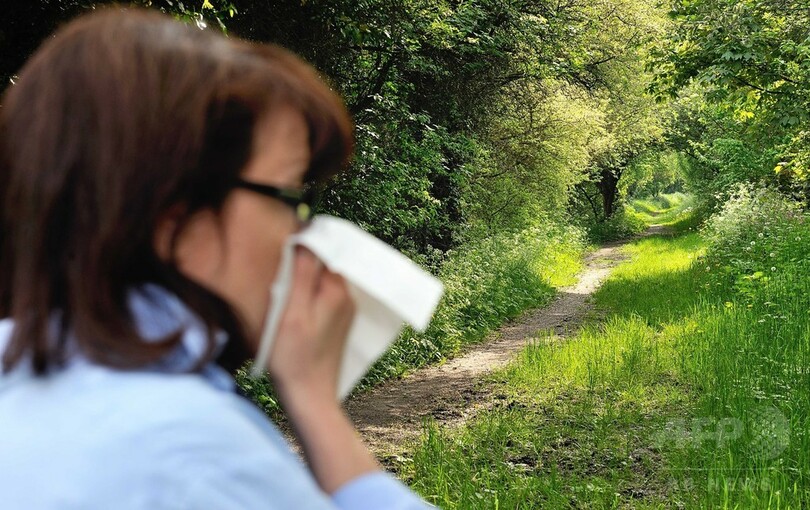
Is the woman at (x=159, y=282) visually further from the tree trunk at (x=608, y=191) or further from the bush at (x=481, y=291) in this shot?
the tree trunk at (x=608, y=191)

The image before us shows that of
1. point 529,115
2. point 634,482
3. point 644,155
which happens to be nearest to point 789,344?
point 634,482

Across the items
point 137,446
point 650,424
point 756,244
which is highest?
point 137,446

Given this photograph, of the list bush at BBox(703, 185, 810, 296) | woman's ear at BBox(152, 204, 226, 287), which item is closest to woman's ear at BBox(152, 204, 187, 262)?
woman's ear at BBox(152, 204, 226, 287)

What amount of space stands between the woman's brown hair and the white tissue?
103 mm

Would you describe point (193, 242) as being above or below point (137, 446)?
above

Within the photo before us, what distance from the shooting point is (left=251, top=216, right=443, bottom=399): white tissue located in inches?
33.9

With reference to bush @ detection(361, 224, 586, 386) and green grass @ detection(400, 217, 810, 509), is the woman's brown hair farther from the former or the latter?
bush @ detection(361, 224, 586, 386)

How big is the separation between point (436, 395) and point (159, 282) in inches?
265

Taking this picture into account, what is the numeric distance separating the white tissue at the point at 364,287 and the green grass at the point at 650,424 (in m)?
3.00

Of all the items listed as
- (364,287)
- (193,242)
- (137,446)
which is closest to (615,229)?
(364,287)

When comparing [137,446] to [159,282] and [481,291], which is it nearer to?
[159,282]

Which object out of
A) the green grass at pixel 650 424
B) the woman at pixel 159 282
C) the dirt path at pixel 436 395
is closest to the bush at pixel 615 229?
the dirt path at pixel 436 395

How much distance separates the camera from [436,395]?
7.34 m

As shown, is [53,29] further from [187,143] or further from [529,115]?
[529,115]
